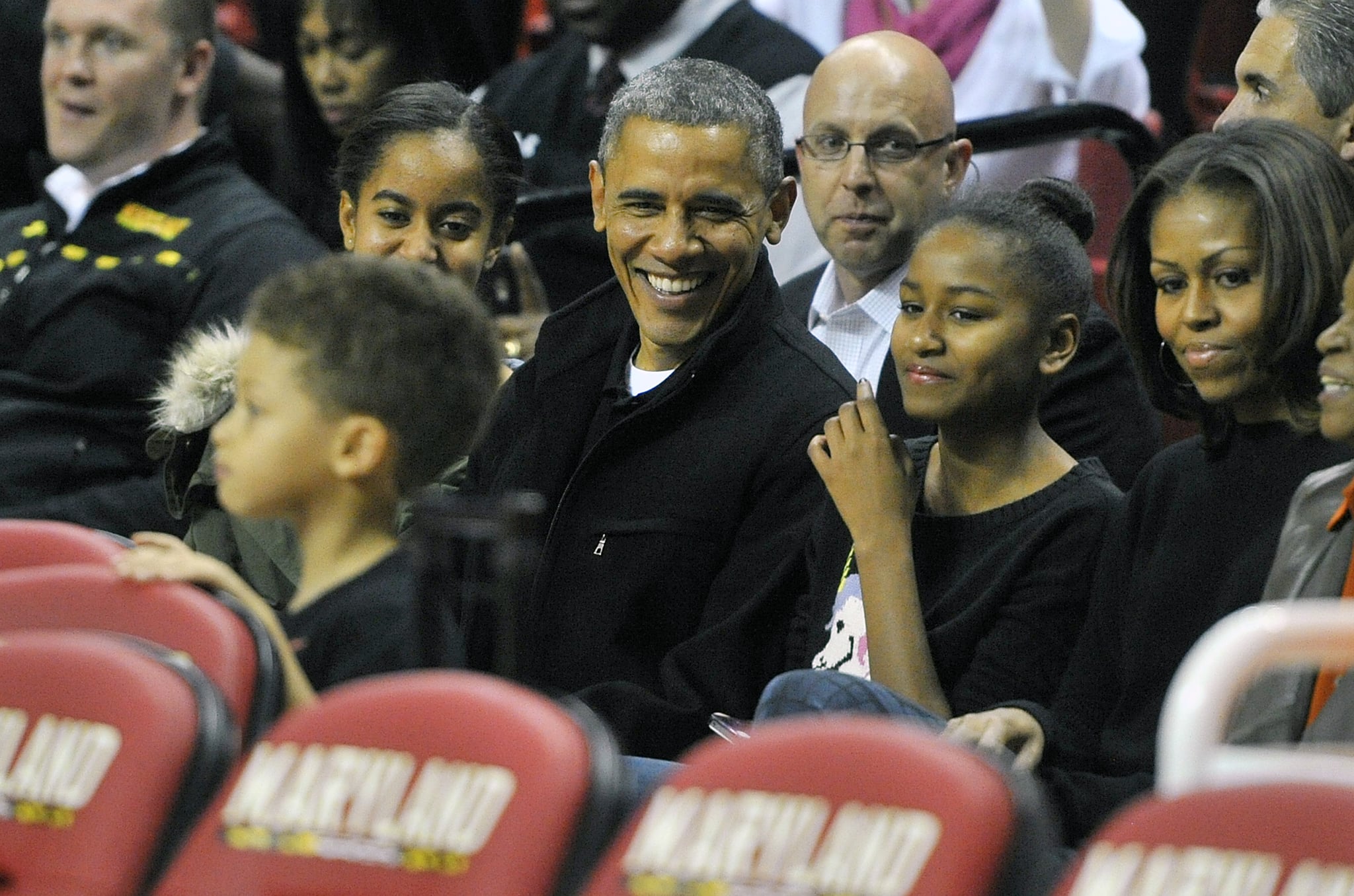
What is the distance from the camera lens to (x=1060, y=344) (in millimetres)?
2783

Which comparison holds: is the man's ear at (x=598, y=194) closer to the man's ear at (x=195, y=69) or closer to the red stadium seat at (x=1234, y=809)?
the man's ear at (x=195, y=69)

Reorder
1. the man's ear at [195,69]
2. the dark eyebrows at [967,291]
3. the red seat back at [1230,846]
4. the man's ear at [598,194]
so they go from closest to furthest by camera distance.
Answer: the red seat back at [1230,846] → the dark eyebrows at [967,291] → the man's ear at [598,194] → the man's ear at [195,69]

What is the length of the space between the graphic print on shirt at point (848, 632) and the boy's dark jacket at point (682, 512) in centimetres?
11

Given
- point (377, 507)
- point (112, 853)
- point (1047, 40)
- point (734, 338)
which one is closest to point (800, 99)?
point (1047, 40)

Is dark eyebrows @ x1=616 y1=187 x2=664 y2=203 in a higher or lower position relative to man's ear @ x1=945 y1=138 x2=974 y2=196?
higher

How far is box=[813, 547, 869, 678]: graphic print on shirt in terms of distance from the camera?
8.80ft

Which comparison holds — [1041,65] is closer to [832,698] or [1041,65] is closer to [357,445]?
[832,698]

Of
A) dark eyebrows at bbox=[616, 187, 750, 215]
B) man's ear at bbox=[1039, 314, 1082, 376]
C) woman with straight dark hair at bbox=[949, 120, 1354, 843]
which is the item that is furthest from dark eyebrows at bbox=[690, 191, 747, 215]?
woman with straight dark hair at bbox=[949, 120, 1354, 843]

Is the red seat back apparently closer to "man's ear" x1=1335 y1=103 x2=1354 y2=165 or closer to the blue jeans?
the blue jeans

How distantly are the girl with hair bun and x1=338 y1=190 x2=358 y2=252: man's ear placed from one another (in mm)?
941

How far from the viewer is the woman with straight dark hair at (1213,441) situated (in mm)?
2434

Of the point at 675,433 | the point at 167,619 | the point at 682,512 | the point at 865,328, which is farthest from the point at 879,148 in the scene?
the point at 167,619

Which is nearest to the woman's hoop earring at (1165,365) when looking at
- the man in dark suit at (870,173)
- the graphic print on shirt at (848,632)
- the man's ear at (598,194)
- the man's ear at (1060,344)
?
the man's ear at (1060,344)

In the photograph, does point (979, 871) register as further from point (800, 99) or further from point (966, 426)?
point (800, 99)
